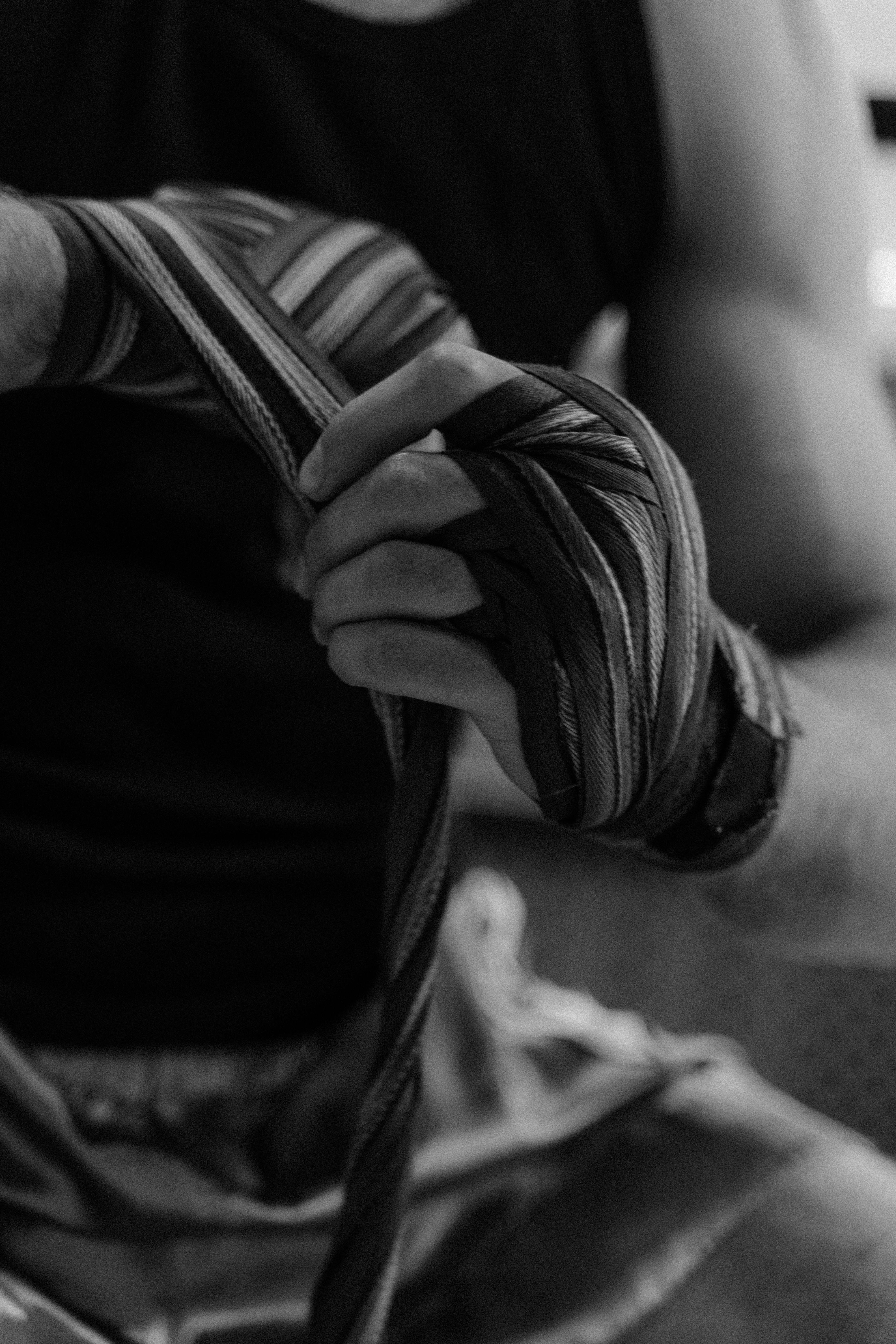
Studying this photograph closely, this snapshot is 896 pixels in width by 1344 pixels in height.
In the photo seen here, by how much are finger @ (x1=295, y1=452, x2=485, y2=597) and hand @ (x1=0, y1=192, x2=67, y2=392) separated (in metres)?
0.10

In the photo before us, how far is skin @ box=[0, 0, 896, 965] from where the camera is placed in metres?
0.48

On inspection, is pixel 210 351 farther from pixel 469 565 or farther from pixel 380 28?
pixel 380 28

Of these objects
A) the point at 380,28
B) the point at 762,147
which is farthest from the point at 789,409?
the point at 380,28

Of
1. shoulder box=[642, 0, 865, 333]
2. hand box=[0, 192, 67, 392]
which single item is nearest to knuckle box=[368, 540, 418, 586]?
hand box=[0, 192, 67, 392]

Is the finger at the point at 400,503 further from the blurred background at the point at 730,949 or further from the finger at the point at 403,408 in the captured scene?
the blurred background at the point at 730,949

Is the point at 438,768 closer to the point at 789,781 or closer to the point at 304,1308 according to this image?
the point at 789,781

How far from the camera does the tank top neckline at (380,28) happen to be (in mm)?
506

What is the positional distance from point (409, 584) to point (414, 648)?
0.06 ft

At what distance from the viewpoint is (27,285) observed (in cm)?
34

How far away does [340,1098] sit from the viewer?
1.75 ft

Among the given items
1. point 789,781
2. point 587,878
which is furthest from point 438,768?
point 587,878

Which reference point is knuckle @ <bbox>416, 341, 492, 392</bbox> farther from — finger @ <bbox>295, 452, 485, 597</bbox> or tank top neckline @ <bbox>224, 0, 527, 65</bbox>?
tank top neckline @ <bbox>224, 0, 527, 65</bbox>

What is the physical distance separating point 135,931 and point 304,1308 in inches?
6.4

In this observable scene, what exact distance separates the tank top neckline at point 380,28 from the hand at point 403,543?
270mm
